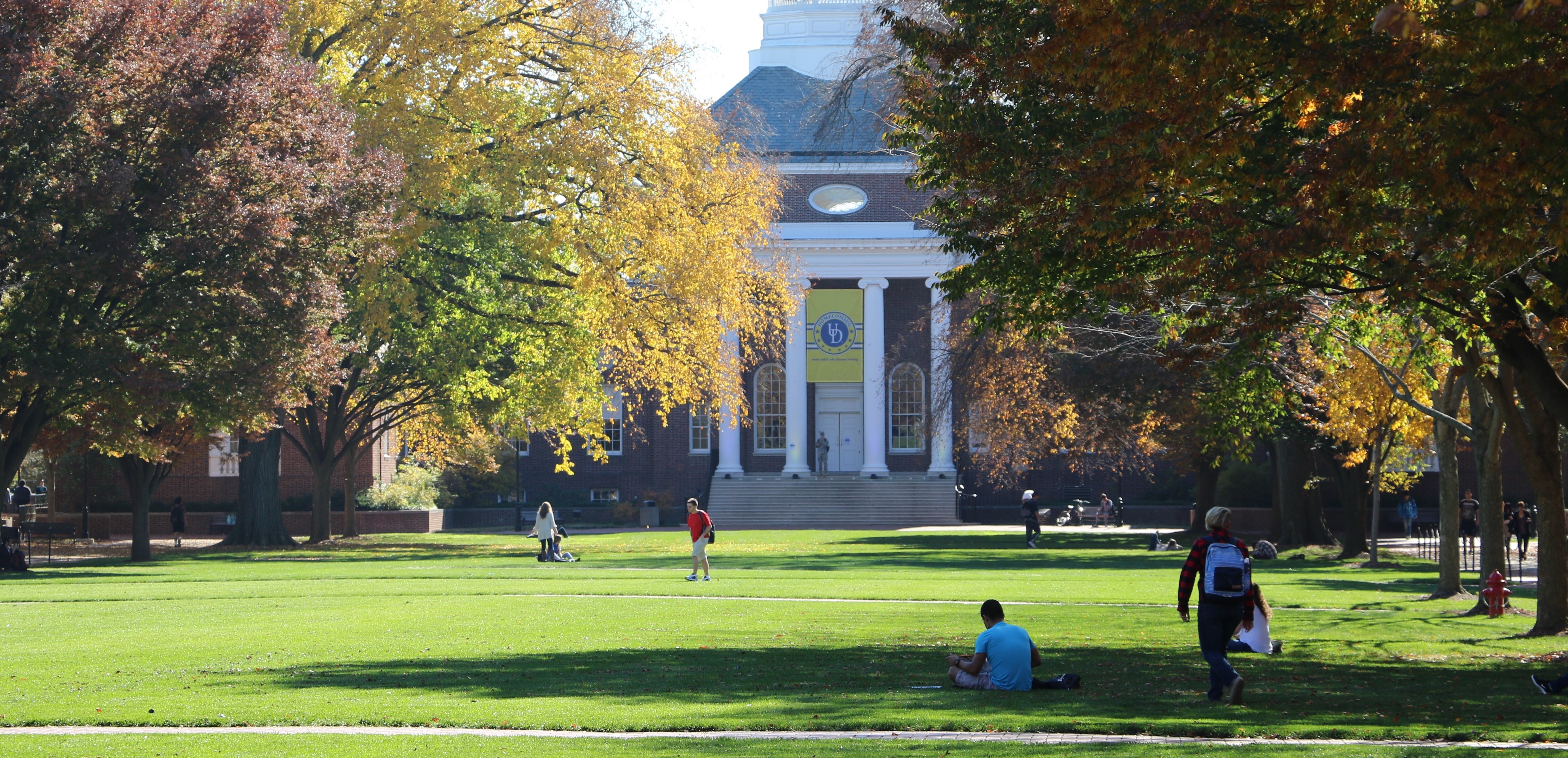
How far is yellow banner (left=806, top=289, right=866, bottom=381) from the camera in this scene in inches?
2383

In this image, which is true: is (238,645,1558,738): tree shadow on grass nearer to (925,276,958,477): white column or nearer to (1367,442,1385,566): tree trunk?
(1367,442,1385,566): tree trunk

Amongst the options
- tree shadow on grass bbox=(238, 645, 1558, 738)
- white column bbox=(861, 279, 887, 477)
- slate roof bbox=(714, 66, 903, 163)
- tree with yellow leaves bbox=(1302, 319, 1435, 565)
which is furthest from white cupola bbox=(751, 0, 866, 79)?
tree shadow on grass bbox=(238, 645, 1558, 738)

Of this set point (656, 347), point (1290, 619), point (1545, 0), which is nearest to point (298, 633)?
point (1290, 619)

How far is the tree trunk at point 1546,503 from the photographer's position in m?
18.0

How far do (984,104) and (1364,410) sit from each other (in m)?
17.4

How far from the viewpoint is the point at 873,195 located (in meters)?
62.3

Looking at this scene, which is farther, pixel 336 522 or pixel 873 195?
pixel 873 195

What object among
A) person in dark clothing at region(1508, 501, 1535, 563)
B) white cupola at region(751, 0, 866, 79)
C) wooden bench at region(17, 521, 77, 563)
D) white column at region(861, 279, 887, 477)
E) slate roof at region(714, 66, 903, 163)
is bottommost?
wooden bench at region(17, 521, 77, 563)

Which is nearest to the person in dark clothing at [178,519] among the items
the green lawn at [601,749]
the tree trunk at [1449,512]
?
the tree trunk at [1449,512]

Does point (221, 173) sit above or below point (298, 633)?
above

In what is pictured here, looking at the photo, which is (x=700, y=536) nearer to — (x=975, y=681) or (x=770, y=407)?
(x=975, y=681)

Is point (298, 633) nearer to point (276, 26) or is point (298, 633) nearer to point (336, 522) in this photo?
point (276, 26)

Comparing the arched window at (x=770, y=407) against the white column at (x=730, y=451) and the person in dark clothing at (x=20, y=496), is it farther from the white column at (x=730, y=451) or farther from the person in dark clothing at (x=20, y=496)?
the person in dark clothing at (x=20, y=496)

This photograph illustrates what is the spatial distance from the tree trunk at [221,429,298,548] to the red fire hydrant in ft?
Result: 93.8
